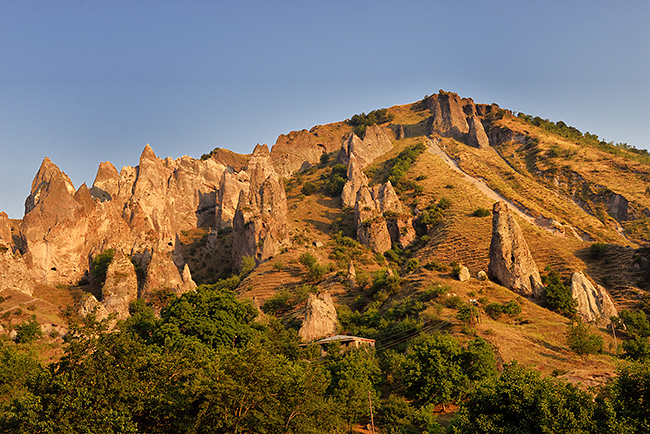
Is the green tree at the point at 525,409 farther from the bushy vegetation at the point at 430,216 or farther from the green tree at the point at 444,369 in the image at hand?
the bushy vegetation at the point at 430,216

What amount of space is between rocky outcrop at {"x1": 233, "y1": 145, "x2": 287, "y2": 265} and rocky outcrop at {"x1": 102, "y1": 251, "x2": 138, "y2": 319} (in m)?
18.0

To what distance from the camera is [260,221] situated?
74.6 metres

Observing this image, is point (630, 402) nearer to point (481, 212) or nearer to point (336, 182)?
point (481, 212)

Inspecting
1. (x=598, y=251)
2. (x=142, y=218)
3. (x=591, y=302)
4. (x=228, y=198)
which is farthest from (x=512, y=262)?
(x=228, y=198)

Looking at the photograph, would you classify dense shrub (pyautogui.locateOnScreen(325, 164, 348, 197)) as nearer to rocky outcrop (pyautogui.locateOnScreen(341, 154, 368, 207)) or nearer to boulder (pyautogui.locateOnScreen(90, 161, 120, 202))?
rocky outcrop (pyautogui.locateOnScreen(341, 154, 368, 207))

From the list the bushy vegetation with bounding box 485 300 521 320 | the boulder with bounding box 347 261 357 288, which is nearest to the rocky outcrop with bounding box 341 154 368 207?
the boulder with bounding box 347 261 357 288

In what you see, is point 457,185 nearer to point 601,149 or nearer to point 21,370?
point 601,149

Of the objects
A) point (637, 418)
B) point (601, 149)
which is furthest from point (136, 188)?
point (601, 149)

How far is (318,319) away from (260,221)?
28373 millimetres

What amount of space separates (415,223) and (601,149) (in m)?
73.3

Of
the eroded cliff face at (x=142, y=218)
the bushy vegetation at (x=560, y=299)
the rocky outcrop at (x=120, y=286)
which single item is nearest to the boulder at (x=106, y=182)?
the eroded cliff face at (x=142, y=218)

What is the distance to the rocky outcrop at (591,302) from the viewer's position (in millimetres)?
48594

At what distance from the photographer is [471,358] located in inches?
1442

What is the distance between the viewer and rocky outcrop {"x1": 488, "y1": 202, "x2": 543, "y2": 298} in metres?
52.7
